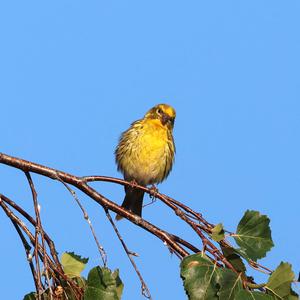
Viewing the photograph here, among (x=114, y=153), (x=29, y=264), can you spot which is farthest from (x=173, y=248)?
(x=114, y=153)

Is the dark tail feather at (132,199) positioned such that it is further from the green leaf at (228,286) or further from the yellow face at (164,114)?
the green leaf at (228,286)

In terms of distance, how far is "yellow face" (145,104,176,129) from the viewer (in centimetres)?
753

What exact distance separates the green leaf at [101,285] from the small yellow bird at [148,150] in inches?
169

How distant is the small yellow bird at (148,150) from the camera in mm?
7219

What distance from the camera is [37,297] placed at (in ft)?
8.71

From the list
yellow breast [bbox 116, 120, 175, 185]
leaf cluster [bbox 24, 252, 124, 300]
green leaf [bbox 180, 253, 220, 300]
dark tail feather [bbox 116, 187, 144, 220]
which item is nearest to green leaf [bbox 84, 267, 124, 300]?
leaf cluster [bbox 24, 252, 124, 300]

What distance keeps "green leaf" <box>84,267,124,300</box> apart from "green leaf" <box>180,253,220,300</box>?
309 mm

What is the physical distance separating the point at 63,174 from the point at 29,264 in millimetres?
767

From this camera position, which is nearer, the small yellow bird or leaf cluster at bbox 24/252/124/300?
leaf cluster at bbox 24/252/124/300

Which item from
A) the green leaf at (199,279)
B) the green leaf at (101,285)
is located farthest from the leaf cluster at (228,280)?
the green leaf at (101,285)

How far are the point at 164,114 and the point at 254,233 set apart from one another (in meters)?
4.50

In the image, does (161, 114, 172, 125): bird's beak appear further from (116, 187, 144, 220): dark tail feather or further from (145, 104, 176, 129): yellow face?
(116, 187, 144, 220): dark tail feather

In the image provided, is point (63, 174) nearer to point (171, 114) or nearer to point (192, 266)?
point (192, 266)

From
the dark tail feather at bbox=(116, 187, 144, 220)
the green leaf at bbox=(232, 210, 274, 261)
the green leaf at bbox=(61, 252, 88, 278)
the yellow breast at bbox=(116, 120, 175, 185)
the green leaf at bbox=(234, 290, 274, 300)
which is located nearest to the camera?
the green leaf at bbox=(234, 290, 274, 300)
